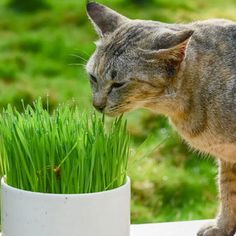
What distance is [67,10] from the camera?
11.1ft

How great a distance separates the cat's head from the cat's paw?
Answer: 1.04ft

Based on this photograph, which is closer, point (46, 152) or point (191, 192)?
point (46, 152)

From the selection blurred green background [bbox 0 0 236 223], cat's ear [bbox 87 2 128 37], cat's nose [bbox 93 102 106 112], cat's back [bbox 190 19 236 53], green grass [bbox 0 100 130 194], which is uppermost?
cat's ear [bbox 87 2 128 37]

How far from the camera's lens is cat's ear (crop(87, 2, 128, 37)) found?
147cm

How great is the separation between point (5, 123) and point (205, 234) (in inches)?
20.0

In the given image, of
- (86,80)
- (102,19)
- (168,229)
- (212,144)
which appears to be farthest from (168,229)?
(86,80)

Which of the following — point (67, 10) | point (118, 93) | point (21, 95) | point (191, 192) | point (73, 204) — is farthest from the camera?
point (67, 10)

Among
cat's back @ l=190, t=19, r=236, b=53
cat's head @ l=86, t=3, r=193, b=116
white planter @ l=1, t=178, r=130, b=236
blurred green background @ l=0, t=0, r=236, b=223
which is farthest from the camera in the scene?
blurred green background @ l=0, t=0, r=236, b=223

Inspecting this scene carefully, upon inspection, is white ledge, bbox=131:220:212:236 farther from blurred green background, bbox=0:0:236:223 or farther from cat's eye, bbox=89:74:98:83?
blurred green background, bbox=0:0:236:223

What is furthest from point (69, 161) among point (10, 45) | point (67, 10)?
point (67, 10)

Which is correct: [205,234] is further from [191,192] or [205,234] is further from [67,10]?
[67,10]

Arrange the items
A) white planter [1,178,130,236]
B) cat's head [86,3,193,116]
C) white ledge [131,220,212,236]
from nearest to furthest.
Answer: white planter [1,178,130,236] → cat's head [86,3,193,116] → white ledge [131,220,212,236]

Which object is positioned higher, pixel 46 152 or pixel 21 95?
pixel 46 152

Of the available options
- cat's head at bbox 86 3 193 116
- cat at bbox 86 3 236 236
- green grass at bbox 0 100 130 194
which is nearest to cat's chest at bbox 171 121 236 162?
cat at bbox 86 3 236 236
